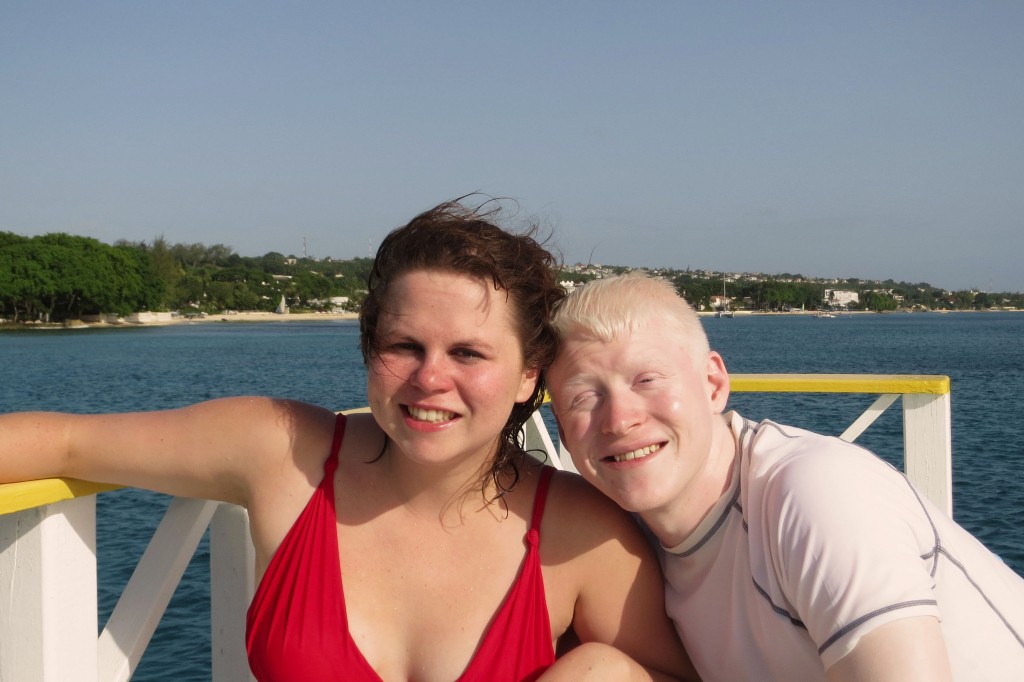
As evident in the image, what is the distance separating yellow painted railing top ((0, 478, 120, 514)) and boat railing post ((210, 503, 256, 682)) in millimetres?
414

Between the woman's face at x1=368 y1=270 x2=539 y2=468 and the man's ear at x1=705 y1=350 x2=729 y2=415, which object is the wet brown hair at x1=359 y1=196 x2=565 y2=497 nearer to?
the woman's face at x1=368 y1=270 x2=539 y2=468

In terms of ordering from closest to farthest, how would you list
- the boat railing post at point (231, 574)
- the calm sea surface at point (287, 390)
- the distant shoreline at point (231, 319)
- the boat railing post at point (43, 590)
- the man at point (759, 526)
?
the man at point (759, 526), the boat railing post at point (43, 590), the boat railing post at point (231, 574), the calm sea surface at point (287, 390), the distant shoreline at point (231, 319)

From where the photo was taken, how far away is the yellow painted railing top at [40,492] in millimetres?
1765

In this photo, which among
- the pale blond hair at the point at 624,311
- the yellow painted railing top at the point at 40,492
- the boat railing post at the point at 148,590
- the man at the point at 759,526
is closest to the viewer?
the man at the point at 759,526

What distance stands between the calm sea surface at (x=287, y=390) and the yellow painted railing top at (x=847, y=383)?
617 cm

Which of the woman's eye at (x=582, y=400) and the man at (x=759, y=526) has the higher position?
the woman's eye at (x=582, y=400)

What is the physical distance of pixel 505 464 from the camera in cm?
224

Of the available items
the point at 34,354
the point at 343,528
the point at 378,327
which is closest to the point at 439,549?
the point at 343,528

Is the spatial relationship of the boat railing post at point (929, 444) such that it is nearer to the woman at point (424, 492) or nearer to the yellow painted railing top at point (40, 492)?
the woman at point (424, 492)

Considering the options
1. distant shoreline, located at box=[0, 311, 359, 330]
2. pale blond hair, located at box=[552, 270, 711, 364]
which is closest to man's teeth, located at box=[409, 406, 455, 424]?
pale blond hair, located at box=[552, 270, 711, 364]

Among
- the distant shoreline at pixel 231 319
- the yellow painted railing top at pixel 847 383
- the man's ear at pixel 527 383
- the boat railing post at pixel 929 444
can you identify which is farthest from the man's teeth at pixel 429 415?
the distant shoreline at pixel 231 319

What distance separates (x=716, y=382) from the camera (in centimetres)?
207

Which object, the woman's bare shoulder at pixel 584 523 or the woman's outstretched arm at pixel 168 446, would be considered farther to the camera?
the woman's bare shoulder at pixel 584 523

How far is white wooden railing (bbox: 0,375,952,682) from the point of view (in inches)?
74.6
